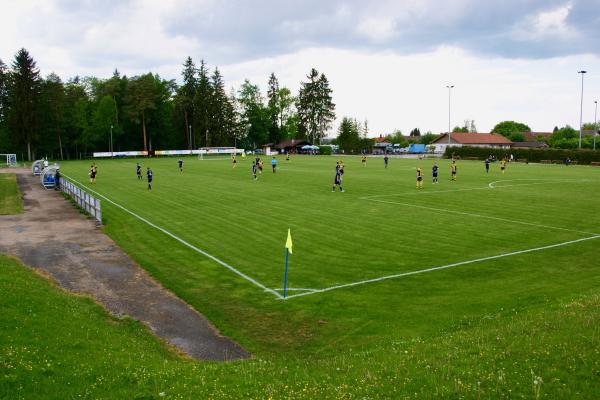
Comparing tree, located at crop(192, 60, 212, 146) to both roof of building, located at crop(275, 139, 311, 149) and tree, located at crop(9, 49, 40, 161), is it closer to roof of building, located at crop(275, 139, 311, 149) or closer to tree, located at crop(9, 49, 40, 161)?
roof of building, located at crop(275, 139, 311, 149)

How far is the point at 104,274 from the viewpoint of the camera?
1798cm

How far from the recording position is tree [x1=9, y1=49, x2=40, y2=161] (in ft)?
325

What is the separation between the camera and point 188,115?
129m

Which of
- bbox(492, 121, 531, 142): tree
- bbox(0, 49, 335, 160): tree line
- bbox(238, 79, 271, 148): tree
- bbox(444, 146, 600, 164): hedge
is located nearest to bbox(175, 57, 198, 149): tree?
bbox(0, 49, 335, 160): tree line

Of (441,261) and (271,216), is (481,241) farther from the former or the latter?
(271,216)

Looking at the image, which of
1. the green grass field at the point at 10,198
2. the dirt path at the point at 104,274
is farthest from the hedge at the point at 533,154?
the dirt path at the point at 104,274

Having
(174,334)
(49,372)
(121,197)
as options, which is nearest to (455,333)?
(174,334)

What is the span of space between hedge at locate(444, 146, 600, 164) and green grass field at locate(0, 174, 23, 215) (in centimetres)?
7685

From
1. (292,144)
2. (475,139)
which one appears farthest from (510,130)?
(292,144)

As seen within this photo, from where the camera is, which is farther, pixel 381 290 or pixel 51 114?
pixel 51 114

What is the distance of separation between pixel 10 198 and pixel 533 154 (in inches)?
3201

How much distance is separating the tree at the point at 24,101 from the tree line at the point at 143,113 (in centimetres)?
17

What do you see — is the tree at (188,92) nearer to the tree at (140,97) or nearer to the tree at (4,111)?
the tree at (140,97)

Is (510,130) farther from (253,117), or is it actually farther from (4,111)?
(4,111)
